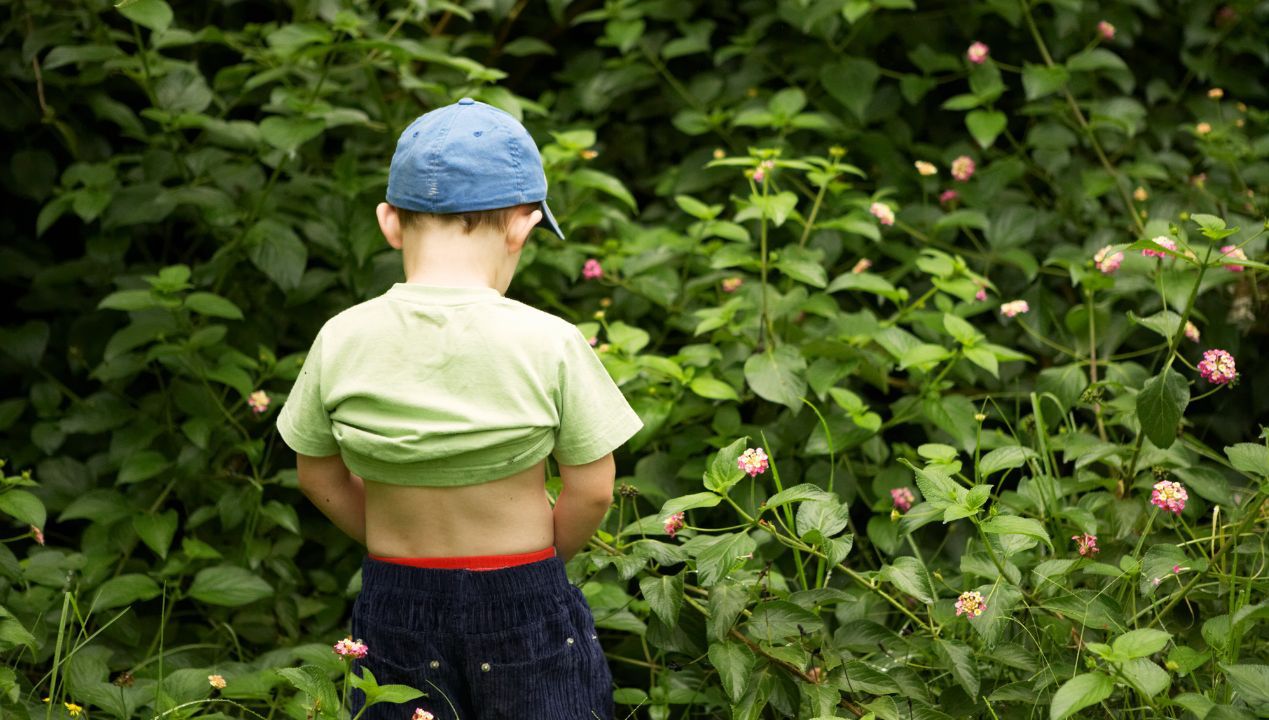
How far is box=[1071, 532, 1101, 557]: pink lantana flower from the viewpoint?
6.66 feet

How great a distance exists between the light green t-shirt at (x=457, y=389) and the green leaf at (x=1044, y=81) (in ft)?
6.34

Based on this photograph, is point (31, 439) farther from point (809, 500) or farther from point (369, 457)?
point (809, 500)

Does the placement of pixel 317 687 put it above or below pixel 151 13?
below

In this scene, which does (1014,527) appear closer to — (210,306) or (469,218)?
(469,218)

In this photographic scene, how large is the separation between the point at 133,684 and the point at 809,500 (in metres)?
1.24

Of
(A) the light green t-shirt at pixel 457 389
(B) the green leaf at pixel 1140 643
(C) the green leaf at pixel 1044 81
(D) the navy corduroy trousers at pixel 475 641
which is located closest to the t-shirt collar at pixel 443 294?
(A) the light green t-shirt at pixel 457 389

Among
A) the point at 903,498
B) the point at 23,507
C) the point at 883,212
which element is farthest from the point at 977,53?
the point at 23,507

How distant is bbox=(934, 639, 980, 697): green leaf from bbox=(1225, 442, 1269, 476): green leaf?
1.82ft

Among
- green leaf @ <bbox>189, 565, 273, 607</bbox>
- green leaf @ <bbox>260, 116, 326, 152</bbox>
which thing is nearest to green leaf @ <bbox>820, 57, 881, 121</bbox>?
green leaf @ <bbox>260, 116, 326, 152</bbox>

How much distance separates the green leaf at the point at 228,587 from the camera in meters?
2.35

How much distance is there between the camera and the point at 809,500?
1.93 m

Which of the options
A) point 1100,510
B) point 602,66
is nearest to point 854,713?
point 1100,510

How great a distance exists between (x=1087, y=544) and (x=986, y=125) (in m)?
1.40

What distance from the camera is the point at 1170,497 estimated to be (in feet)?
6.64
